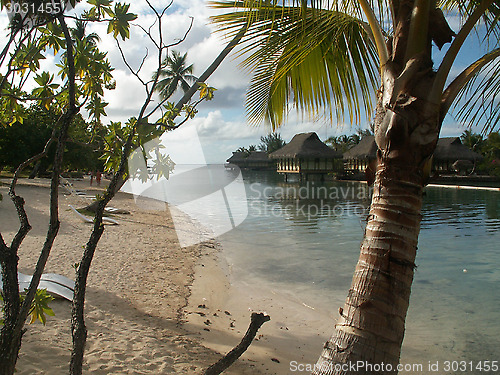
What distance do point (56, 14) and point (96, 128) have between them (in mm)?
523

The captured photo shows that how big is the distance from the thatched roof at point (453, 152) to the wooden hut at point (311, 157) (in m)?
9.00

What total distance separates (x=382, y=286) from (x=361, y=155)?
1452 inches

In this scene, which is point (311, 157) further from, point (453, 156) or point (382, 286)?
point (382, 286)

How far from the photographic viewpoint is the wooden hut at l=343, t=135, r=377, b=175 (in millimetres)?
36375

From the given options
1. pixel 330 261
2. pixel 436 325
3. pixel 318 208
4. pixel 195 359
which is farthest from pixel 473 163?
pixel 195 359

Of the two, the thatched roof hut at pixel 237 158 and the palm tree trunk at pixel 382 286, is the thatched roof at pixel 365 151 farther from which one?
the palm tree trunk at pixel 382 286

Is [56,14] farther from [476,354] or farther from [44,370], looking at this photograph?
[476,354]

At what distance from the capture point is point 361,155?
37281 millimetres

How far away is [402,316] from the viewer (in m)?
1.91

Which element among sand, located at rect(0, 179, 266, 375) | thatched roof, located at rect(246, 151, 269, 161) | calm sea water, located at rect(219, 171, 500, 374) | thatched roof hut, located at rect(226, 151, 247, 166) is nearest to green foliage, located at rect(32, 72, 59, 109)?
calm sea water, located at rect(219, 171, 500, 374)

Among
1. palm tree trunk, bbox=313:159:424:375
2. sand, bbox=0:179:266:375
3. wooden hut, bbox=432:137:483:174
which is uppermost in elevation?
wooden hut, bbox=432:137:483:174

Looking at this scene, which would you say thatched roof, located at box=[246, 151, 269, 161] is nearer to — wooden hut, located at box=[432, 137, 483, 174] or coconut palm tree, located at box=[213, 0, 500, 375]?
wooden hut, located at box=[432, 137, 483, 174]

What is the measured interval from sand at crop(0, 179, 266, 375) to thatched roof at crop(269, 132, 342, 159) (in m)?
28.4

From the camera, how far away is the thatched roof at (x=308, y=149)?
37.9 m
